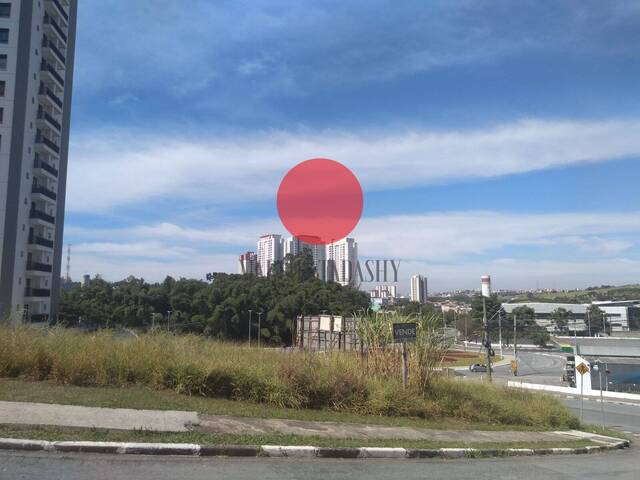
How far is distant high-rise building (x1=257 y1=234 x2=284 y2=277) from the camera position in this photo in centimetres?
8638

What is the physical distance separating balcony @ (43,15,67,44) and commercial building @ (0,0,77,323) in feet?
0.31

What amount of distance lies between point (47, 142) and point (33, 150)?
6.83 ft

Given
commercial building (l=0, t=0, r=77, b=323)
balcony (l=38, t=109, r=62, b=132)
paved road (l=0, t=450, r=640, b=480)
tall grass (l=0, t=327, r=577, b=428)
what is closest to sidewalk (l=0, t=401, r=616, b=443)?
paved road (l=0, t=450, r=640, b=480)

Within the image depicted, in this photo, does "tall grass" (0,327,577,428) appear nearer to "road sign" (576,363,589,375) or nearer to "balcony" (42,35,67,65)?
"road sign" (576,363,589,375)

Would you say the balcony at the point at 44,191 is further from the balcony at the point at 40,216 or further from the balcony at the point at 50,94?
the balcony at the point at 50,94

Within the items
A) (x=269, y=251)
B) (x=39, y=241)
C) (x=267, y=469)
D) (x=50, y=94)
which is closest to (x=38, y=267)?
(x=39, y=241)

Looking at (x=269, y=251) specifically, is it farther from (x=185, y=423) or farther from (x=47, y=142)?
(x=185, y=423)

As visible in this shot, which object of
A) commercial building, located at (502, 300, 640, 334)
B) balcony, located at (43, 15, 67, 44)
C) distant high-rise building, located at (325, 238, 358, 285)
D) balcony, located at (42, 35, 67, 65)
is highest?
balcony, located at (43, 15, 67, 44)

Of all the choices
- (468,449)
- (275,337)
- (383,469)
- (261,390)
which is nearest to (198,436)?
(383,469)

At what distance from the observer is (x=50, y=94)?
46938mm

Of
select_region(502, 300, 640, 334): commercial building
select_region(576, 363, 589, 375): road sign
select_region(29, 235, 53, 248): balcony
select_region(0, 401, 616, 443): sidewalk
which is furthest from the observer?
select_region(502, 300, 640, 334): commercial building

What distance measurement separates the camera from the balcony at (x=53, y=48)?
45875 mm

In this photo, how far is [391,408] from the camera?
11055 millimetres

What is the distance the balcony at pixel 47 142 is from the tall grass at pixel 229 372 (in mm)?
40868
